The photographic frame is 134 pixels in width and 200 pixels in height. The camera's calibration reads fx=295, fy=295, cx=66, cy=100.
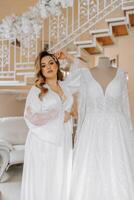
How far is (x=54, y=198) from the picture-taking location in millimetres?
2352

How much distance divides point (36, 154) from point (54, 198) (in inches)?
14.8

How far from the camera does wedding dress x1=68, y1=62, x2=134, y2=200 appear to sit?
7.51 ft

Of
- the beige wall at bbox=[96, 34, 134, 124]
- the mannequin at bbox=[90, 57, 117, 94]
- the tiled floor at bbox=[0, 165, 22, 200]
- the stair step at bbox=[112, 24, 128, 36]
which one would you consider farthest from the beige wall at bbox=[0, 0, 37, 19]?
the mannequin at bbox=[90, 57, 117, 94]

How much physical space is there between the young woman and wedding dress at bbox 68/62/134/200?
0.41ft

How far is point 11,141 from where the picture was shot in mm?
4570

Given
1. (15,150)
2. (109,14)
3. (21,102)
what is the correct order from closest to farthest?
(109,14) < (15,150) < (21,102)

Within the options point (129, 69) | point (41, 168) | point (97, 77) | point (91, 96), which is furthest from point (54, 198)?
point (129, 69)

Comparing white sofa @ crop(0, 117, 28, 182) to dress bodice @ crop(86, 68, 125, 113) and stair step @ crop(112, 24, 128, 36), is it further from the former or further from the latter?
stair step @ crop(112, 24, 128, 36)

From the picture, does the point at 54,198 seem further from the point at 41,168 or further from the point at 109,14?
the point at 109,14

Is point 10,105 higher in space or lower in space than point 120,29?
lower

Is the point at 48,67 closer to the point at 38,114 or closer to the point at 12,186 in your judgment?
the point at 38,114

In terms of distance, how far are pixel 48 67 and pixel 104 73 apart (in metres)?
→ 0.49

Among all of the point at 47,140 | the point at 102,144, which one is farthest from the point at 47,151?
the point at 102,144

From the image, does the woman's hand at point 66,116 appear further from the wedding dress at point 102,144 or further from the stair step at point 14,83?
the stair step at point 14,83
